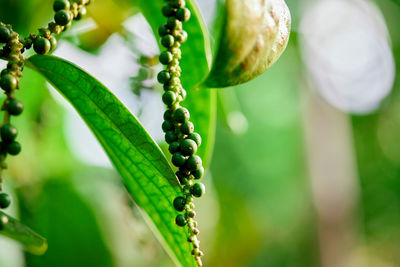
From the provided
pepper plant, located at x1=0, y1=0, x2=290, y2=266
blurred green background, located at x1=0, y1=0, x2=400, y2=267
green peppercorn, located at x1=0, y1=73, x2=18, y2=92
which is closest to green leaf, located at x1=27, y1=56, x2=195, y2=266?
pepper plant, located at x1=0, y1=0, x2=290, y2=266

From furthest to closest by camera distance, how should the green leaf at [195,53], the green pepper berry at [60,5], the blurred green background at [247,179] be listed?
the blurred green background at [247,179]
the green leaf at [195,53]
the green pepper berry at [60,5]

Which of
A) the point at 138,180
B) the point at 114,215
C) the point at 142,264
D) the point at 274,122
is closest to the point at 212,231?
the point at 142,264

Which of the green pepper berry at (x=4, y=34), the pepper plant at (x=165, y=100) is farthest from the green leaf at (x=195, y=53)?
the green pepper berry at (x=4, y=34)

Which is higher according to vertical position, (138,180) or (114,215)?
(138,180)

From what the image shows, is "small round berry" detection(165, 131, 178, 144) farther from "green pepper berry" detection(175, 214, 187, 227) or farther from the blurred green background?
the blurred green background

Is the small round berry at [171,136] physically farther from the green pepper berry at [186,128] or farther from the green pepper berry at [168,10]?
the green pepper berry at [168,10]

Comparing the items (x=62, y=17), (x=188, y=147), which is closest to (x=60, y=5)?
(x=62, y=17)

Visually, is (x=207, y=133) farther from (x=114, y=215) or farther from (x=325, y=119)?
(x=325, y=119)
